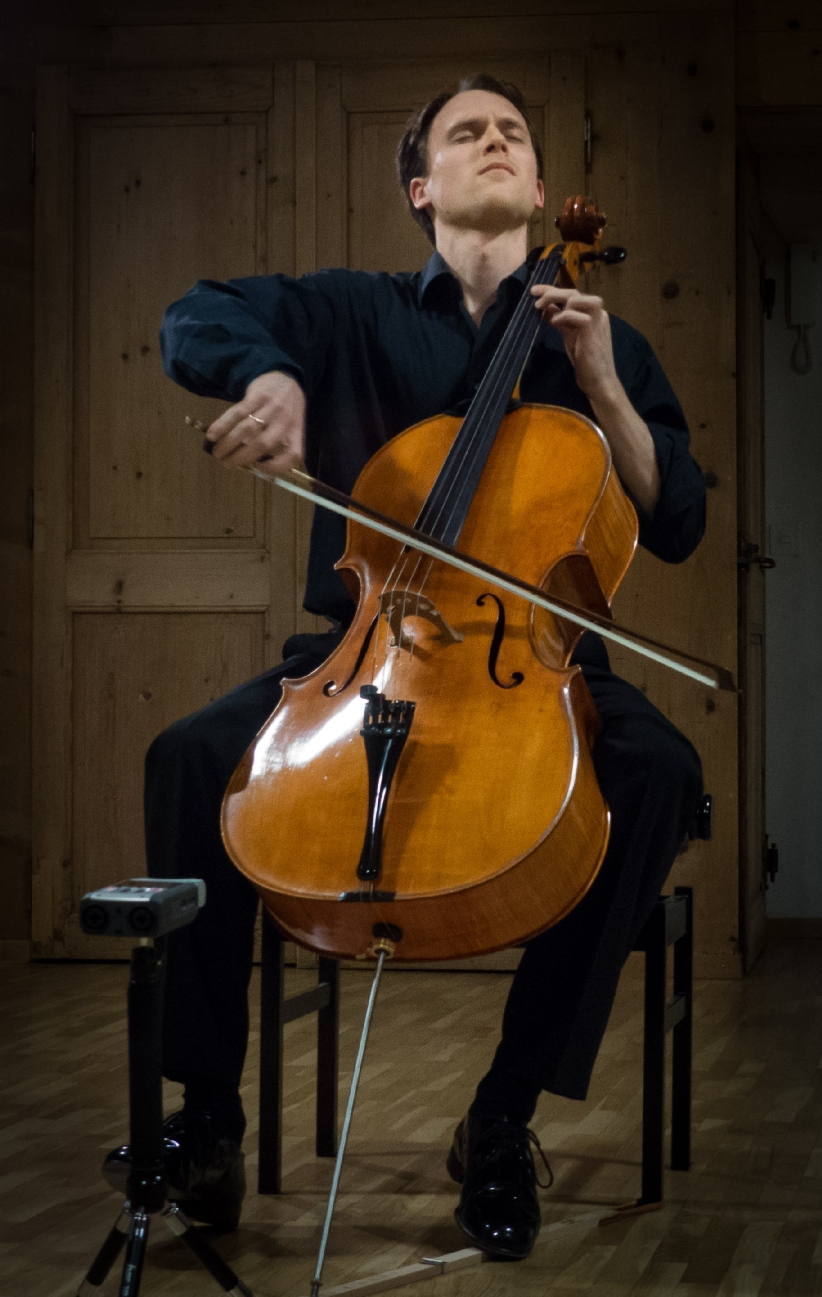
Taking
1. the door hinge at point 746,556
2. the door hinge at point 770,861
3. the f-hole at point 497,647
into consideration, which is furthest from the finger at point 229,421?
the door hinge at point 770,861

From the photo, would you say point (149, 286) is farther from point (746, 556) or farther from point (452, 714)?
point (452, 714)

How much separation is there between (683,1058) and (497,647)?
0.75 m

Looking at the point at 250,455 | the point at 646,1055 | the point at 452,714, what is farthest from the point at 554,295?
the point at 646,1055

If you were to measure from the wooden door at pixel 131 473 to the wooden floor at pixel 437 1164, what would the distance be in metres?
0.62

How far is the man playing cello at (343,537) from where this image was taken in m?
1.46

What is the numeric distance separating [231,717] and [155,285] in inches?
82.5

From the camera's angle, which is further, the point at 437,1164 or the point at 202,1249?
the point at 437,1164

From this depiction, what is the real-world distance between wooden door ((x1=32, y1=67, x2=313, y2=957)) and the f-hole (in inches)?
76.1

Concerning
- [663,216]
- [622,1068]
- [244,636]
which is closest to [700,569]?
[663,216]

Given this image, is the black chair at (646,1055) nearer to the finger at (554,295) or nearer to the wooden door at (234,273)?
the finger at (554,295)

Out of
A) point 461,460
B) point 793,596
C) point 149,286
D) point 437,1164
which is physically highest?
point 149,286

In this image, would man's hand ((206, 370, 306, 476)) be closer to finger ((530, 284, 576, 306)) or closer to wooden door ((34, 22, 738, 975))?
finger ((530, 284, 576, 306))

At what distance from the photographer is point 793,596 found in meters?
4.07

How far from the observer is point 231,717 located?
5.13 ft
